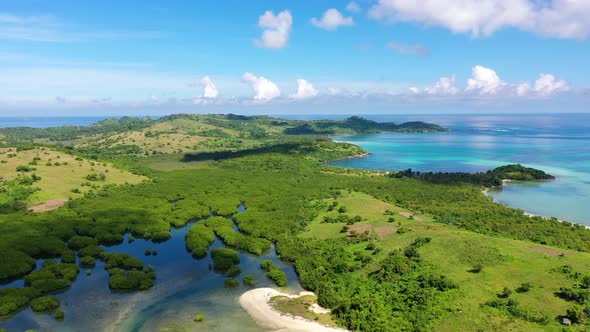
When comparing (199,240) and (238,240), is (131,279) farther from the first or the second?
(238,240)

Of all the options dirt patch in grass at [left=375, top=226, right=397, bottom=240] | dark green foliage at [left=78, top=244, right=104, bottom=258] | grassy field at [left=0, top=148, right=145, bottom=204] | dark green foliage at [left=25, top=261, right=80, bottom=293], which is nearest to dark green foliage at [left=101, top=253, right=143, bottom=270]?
dark green foliage at [left=78, top=244, right=104, bottom=258]

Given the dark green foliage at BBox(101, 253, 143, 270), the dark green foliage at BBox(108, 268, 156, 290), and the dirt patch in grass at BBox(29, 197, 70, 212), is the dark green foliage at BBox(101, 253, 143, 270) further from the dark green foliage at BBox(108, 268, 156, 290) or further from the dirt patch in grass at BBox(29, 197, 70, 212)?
the dirt patch in grass at BBox(29, 197, 70, 212)

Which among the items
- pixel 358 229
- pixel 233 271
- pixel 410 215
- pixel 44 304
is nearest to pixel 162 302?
pixel 233 271

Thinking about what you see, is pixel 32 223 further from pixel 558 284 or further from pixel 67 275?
pixel 558 284

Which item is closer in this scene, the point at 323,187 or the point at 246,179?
the point at 323,187

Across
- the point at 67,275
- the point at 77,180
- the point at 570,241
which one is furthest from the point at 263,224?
the point at 77,180
